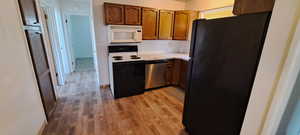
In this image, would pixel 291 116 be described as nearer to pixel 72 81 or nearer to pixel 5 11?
pixel 5 11

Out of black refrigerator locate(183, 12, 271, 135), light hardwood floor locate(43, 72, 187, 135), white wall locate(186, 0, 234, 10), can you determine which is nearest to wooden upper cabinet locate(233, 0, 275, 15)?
black refrigerator locate(183, 12, 271, 135)

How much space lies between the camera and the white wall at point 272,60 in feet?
2.17

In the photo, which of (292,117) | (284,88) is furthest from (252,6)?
(292,117)

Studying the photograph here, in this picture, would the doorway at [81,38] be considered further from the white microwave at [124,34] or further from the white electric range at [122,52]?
the white microwave at [124,34]

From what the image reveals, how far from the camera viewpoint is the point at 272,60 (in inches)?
29.3

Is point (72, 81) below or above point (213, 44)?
below

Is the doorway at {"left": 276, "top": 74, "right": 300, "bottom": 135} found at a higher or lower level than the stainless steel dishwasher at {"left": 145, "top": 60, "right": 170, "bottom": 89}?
higher

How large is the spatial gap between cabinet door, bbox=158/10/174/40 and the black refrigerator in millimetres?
2017

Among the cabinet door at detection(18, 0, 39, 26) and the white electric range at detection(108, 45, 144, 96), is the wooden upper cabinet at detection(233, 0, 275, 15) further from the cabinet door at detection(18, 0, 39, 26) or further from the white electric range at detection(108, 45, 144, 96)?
the cabinet door at detection(18, 0, 39, 26)

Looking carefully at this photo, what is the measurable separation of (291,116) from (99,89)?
3.33m

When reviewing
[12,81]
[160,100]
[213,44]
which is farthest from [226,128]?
[12,81]

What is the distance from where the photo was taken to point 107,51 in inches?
123

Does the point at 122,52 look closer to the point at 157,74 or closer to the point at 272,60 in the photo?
the point at 157,74

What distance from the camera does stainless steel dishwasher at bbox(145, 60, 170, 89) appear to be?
3.05 m
